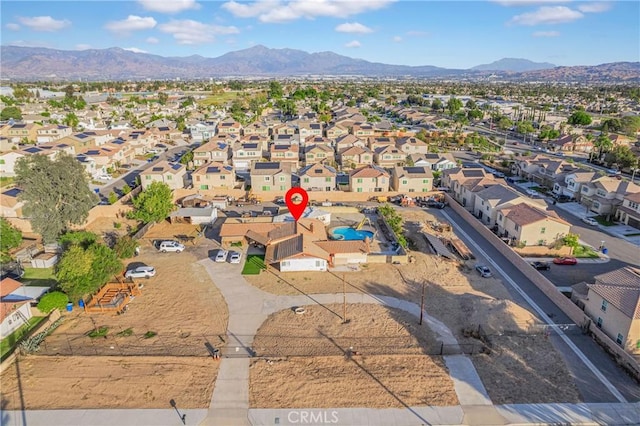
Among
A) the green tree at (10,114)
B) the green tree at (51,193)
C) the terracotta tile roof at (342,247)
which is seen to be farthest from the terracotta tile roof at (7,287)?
the green tree at (10,114)

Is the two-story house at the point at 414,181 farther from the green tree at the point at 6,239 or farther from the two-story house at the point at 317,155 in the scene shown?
the green tree at the point at 6,239

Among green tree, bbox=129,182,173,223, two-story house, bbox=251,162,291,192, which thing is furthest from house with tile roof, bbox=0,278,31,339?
two-story house, bbox=251,162,291,192

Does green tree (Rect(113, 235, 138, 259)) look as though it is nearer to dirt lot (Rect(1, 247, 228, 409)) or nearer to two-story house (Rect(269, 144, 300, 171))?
dirt lot (Rect(1, 247, 228, 409))

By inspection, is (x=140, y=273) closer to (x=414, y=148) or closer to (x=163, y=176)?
(x=163, y=176)

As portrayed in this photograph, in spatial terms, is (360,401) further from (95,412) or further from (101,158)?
(101,158)

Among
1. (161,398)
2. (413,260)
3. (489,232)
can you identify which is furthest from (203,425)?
(489,232)
